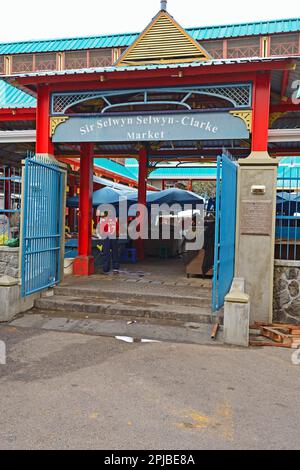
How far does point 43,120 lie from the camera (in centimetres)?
837

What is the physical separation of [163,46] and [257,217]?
3.81m

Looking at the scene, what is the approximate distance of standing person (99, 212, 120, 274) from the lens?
10555 mm

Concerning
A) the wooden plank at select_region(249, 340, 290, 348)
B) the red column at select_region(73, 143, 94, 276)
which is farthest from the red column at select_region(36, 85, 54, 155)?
the wooden plank at select_region(249, 340, 290, 348)

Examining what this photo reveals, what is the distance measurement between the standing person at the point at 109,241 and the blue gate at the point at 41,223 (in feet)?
6.13

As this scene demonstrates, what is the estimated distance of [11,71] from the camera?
18141 mm

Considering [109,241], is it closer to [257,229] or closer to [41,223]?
[41,223]

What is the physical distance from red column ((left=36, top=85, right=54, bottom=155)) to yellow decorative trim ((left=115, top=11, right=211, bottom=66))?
5.13 feet

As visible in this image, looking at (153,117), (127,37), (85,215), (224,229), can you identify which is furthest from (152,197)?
(127,37)

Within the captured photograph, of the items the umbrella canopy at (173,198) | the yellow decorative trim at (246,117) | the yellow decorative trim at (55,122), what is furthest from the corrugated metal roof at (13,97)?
the yellow decorative trim at (246,117)

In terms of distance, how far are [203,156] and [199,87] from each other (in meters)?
6.57

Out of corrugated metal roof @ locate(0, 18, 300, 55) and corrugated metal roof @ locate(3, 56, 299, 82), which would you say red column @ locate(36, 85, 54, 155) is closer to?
corrugated metal roof @ locate(3, 56, 299, 82)

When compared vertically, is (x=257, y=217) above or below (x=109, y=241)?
above

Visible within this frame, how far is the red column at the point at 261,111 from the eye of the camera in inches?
287

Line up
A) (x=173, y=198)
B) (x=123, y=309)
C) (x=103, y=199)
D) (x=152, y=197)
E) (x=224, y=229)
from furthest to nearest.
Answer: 1. (x=152, y=197)
2. (x=173, y=198)
3. (x=103, y=199)
4. (x=123, y=309)
5. (x=224, y=229)
